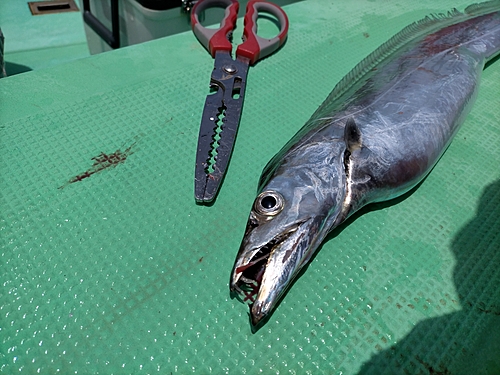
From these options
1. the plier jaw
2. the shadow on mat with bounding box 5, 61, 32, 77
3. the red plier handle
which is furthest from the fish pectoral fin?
the shadow on mat with bounding box 5, 61, 32, 77

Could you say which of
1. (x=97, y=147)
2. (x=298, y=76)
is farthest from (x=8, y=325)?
(x=298, y=76)

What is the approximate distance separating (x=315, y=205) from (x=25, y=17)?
3.77 metres

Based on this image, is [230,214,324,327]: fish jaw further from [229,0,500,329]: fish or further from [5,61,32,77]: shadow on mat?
[5,61,32,77]: shadow on mat

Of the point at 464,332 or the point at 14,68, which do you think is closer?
the point at 464,332

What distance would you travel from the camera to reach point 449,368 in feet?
3.25

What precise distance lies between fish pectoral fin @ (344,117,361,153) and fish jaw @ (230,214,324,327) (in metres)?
0.31

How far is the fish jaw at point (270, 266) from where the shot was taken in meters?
0.92

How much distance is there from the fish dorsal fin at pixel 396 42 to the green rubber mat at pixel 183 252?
0.59 ft

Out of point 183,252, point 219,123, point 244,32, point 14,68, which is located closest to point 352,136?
point 219,123

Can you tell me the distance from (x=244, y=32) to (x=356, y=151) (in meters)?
0.89

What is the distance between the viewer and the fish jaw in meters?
0.92

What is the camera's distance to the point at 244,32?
1.70 meters

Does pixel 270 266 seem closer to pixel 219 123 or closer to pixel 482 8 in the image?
pixel 219 123

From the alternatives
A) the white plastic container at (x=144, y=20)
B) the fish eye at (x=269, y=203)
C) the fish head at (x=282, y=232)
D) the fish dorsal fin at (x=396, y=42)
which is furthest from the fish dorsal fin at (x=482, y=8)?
the fish eye at (x=269, y=203)
